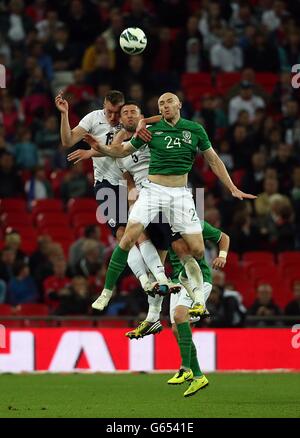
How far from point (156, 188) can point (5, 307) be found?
21.7 feet

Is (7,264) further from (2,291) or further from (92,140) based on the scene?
(92,140)

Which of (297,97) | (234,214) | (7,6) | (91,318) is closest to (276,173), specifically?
(234,214)

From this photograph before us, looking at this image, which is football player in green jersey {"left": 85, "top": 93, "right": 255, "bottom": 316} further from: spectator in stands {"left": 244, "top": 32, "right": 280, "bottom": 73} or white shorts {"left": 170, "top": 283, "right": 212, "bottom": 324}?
spectator in stands {"left": 244, "top": 32, "right": 280, "bottom": 73}

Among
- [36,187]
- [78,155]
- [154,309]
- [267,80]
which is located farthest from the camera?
[267,80]

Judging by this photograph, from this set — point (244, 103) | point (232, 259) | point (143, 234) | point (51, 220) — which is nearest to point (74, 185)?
point (51, 220)

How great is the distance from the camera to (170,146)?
15.1 m

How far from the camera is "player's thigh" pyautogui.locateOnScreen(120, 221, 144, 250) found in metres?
15.0

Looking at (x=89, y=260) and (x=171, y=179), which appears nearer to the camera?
(x=171, y=179)


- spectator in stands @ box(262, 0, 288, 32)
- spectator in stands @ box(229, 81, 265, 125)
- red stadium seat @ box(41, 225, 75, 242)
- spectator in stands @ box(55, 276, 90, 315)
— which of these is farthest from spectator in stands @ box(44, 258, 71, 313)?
spectator in stands @ box(262, 0, 288, 32)

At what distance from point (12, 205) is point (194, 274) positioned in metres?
8.11

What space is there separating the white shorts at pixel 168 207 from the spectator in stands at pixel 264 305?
19.7 feet

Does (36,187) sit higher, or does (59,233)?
(36,187)

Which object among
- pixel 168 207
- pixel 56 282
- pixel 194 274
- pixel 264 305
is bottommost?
pixel 264 305

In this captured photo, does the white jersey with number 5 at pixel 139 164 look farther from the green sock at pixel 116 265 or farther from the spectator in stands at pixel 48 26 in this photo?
the spectator in stands at pixel 48 26
